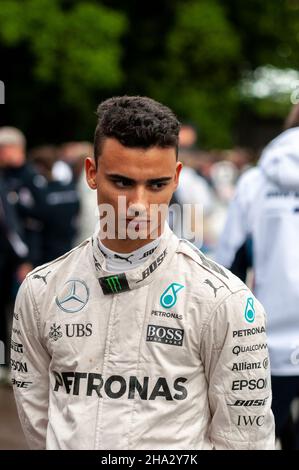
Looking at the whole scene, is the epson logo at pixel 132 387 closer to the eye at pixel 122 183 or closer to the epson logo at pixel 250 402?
the epson logo at pixel 250 402

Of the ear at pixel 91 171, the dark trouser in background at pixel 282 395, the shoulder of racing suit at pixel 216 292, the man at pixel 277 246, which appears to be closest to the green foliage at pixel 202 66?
the man at pixel 277 246

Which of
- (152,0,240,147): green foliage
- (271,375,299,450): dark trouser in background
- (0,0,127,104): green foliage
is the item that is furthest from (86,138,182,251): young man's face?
(152,0,240,147): green foliage

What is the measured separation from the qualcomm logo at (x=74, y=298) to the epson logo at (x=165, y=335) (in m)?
0.23

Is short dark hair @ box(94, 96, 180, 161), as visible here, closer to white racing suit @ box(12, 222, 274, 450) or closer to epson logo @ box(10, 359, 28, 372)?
white racing suit @ box(12, 222, 274, 450)

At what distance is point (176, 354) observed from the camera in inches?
109

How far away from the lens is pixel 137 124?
2.79 meters

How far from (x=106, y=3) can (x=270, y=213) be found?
22200mm

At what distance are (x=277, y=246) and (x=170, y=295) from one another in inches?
68.5

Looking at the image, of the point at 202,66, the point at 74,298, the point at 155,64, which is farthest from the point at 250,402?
the point at 202,66

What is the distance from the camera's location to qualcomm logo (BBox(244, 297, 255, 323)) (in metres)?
2.79

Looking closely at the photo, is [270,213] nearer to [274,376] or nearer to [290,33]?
[274,376]

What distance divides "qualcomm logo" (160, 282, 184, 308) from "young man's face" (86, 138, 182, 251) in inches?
6.2

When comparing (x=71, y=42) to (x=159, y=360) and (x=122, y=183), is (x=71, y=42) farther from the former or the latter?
(x=159, y=360)

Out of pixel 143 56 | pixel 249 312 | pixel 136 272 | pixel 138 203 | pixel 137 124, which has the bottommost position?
pixel 143 56
